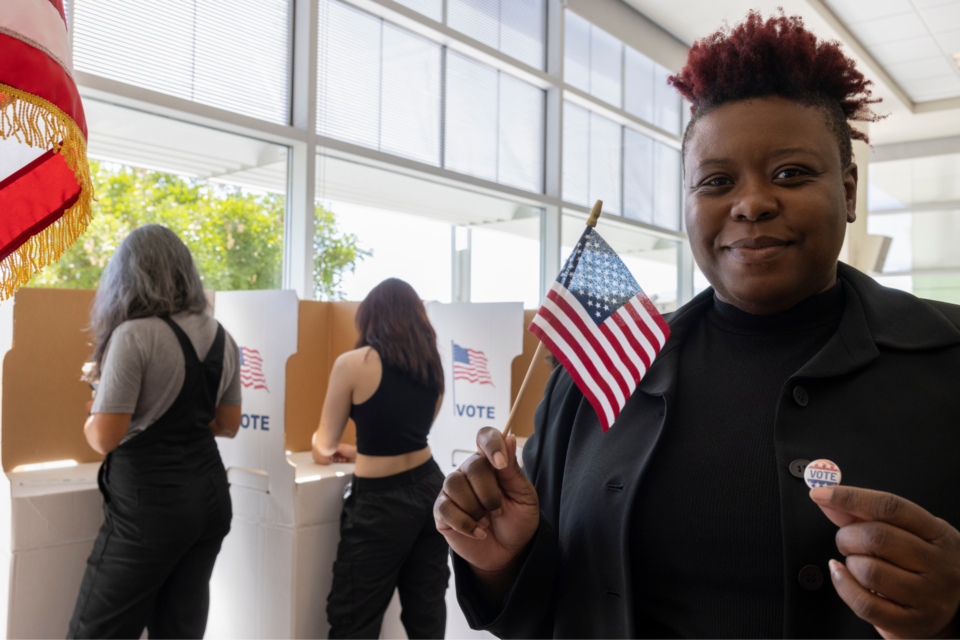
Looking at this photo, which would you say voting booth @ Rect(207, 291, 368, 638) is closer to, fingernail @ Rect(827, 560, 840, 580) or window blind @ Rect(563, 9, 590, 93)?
fingernail @ Rect(827, 560, 840, 580)

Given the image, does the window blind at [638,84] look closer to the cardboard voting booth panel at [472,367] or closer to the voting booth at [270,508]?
the cardboard voting booth panel at [472,367]

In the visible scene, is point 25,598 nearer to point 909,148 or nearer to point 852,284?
point 852,284

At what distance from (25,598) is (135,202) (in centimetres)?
173

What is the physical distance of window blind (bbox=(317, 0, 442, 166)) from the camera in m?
3.90

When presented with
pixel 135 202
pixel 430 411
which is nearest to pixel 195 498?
pixel 430 411

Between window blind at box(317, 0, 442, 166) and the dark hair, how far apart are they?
5.65 feet

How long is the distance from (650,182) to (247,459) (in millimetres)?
5225

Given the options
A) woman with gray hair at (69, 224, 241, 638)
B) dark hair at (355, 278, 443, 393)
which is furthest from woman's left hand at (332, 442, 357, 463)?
woman with gray hair at (69, 224, 241, 638)

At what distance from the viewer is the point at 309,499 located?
249 centimetres

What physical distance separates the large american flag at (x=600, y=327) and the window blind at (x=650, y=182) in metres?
5.56

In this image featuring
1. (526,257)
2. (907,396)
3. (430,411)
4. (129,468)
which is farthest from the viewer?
(526,257)

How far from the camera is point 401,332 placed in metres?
2.46

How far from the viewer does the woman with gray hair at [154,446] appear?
6.40 feet

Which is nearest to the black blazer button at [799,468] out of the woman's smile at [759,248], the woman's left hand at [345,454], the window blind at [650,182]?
the woman's smile at [759,248]
